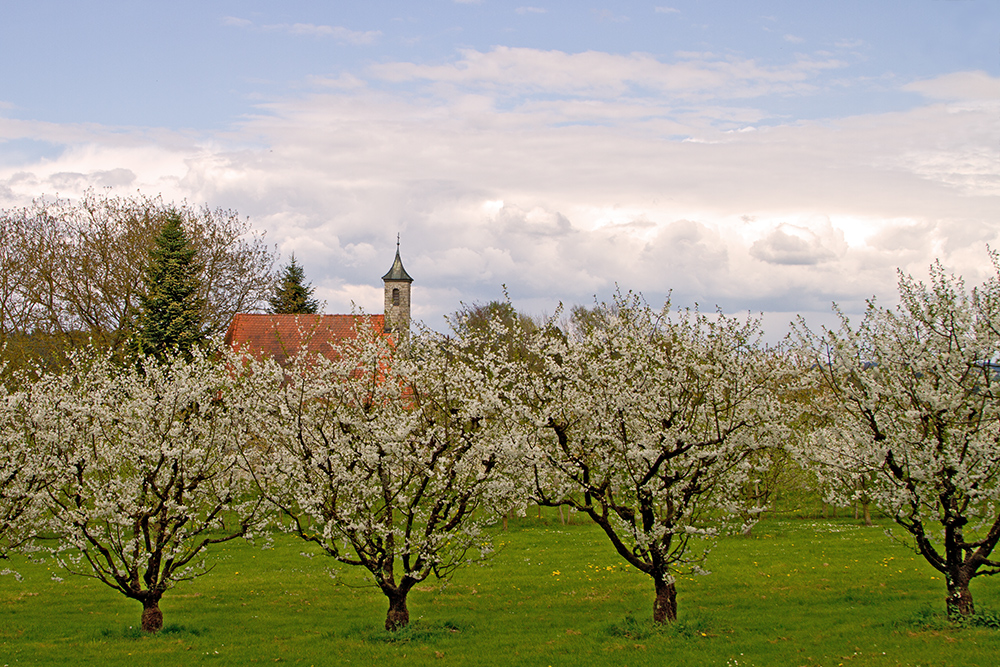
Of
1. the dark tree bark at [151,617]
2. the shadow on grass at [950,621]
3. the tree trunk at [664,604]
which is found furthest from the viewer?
the dark tree bark at [151,617]

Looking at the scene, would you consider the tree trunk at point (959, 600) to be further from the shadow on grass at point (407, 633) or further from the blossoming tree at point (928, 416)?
the shadow on grass at point (407, 633)

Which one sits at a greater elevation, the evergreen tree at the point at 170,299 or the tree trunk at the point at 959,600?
the evergreen tree at the point at 170,299

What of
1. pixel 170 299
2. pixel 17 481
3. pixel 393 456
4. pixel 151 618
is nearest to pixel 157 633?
pixel 151 618

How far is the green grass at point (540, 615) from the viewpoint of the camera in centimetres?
1223

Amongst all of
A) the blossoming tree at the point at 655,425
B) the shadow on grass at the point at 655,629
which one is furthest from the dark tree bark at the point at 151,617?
the shadow on grass at the point at 655,629

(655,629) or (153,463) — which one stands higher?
(153,463)

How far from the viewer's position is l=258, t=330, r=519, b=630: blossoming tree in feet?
42.7

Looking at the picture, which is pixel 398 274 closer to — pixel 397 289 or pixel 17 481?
pixel 397 289

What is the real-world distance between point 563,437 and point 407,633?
176 inches

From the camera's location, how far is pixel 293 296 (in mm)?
52031

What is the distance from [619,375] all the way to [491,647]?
17.1 feet

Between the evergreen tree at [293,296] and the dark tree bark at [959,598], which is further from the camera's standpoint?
Answer: the evergreen tree at [293,296]

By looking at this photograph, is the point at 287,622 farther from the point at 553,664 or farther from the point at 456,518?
the point at 553,664

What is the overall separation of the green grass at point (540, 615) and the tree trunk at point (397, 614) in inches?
10.0
